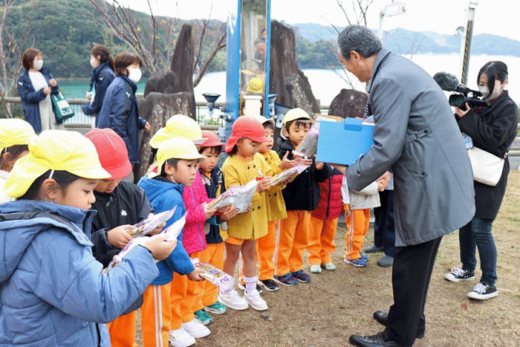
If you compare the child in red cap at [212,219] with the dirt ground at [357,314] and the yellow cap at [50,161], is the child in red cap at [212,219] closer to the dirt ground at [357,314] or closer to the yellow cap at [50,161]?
the dirt ground at [357,314]

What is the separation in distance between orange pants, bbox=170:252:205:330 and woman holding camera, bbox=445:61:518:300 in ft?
7.80

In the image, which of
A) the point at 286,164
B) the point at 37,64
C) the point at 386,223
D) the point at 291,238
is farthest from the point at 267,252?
the point at 37,64

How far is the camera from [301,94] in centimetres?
756

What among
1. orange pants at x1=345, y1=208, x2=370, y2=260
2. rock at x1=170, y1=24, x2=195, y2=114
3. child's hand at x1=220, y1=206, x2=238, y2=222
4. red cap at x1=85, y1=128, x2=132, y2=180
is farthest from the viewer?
rock at x1=170, y1=24, x2=195, y2=114

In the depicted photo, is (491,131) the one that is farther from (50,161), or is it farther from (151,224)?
(50,161)

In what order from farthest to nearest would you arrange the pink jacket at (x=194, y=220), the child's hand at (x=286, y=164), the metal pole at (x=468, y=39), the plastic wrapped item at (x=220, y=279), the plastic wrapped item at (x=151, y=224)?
the metal pole at (x=468, y=39) → the child's hand at (x=286, y=164) → the pink jacket at (x=194, y=220) → the plastic wrapped item at (x=220, y=279) → the plastic wrapped item at (x=151, y=224)

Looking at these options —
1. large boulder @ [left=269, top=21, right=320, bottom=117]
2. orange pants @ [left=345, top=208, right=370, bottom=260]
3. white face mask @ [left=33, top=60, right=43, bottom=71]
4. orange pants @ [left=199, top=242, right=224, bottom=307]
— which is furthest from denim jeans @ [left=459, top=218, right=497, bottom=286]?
white face mask @ [left=33, top=60, right=43, bottom=71]

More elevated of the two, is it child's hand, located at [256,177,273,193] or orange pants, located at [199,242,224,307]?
child's hand, located at [256,177,273,193]

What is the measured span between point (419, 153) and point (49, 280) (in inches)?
82.9

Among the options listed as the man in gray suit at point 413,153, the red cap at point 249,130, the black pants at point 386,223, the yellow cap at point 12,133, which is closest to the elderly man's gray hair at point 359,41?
the man in gray suit at point 413,153

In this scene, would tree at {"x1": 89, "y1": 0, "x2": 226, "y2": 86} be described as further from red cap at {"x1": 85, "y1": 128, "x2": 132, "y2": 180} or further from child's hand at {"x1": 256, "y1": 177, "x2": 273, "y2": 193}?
red cap at {"x1": 85, "y1": 128, "x2": 132, "y2": 180}

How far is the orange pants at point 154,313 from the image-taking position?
2.79 meters

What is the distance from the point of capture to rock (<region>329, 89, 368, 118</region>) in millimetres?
7383

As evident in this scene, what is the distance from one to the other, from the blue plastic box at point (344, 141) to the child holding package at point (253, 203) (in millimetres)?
706
